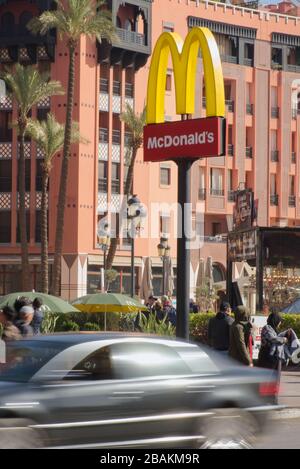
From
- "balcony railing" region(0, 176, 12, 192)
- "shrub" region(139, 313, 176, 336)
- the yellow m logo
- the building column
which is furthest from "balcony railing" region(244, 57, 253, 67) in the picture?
the yellow m logo

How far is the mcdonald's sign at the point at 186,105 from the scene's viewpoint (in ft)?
72.5

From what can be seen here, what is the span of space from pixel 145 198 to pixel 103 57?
8.83 metres

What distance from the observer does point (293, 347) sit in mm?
23984

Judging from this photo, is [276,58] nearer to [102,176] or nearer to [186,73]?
[102,176]

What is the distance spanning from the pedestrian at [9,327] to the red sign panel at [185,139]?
5.54 m

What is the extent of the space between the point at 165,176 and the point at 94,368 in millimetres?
62689

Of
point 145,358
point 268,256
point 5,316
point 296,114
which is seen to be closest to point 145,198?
point 296,114

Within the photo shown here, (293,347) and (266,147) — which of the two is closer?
(293,347)

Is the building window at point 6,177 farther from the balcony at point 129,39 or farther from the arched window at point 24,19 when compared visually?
the balcony at point 129,39

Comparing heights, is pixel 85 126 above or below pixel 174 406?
above

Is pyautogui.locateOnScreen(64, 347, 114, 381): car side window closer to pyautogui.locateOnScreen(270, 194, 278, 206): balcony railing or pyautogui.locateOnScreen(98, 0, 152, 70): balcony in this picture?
pyautogui.locateOnScreen(98, 0, 152, 70): balcony

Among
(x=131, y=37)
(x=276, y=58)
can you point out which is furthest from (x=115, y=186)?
(x=276, y=58)

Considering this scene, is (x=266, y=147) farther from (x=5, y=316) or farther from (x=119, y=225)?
(x=5, y=316)

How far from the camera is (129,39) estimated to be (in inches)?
2739
